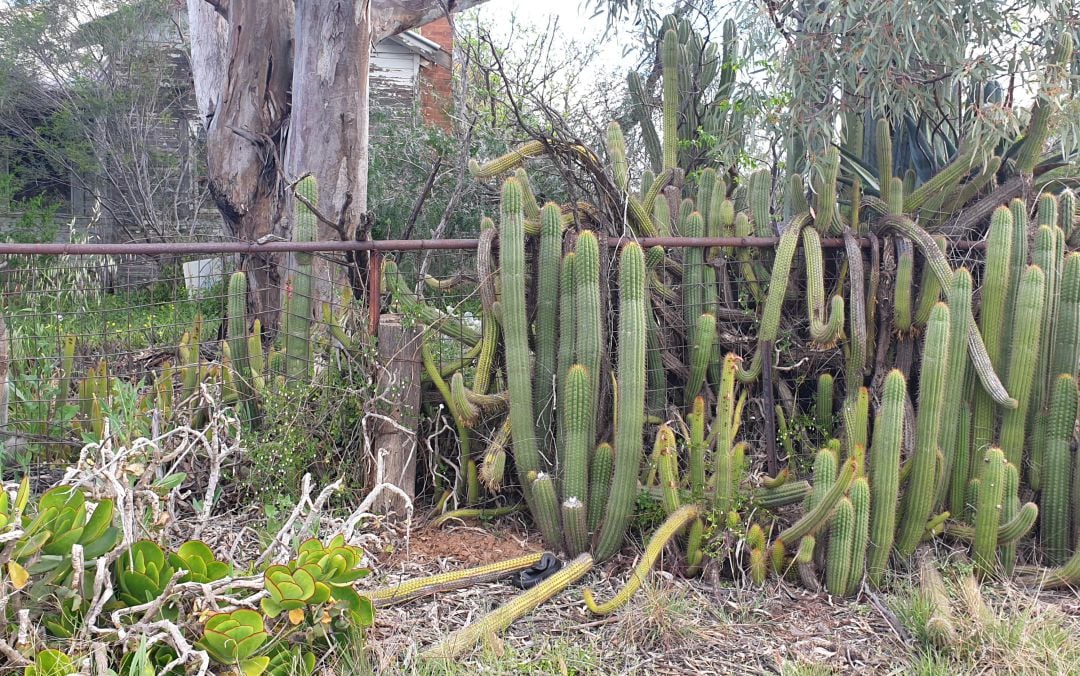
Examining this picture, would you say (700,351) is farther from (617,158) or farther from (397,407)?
(397,407)

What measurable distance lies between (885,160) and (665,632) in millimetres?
2878

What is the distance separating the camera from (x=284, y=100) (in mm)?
7828

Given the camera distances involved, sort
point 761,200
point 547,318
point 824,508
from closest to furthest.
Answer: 1. point 824,508
2. point 547,318
3. point 761,200

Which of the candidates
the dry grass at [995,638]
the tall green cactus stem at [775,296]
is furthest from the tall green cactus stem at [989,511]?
the tall green cactus stem at [775,296]

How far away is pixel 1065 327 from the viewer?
Answer: 4285 mm

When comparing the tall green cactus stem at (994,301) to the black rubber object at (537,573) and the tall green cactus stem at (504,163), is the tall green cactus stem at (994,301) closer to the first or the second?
the black rubber object at (537,573)

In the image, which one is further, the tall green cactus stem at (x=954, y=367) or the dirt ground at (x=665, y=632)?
the tall green cactus stem at (x=954, y=367)

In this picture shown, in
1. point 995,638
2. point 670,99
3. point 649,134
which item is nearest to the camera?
point 995,638

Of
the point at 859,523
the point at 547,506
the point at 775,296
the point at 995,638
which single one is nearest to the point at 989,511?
the point at 859,523

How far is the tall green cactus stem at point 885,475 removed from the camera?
3861 millimetres

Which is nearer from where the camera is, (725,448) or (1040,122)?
(725,448)

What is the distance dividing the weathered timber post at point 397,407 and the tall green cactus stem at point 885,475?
221 centimetres

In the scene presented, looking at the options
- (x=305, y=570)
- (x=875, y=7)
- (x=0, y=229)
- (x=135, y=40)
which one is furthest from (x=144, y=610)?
(x=135, y=40)

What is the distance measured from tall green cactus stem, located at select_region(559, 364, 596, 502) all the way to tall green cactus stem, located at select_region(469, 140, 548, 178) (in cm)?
113
